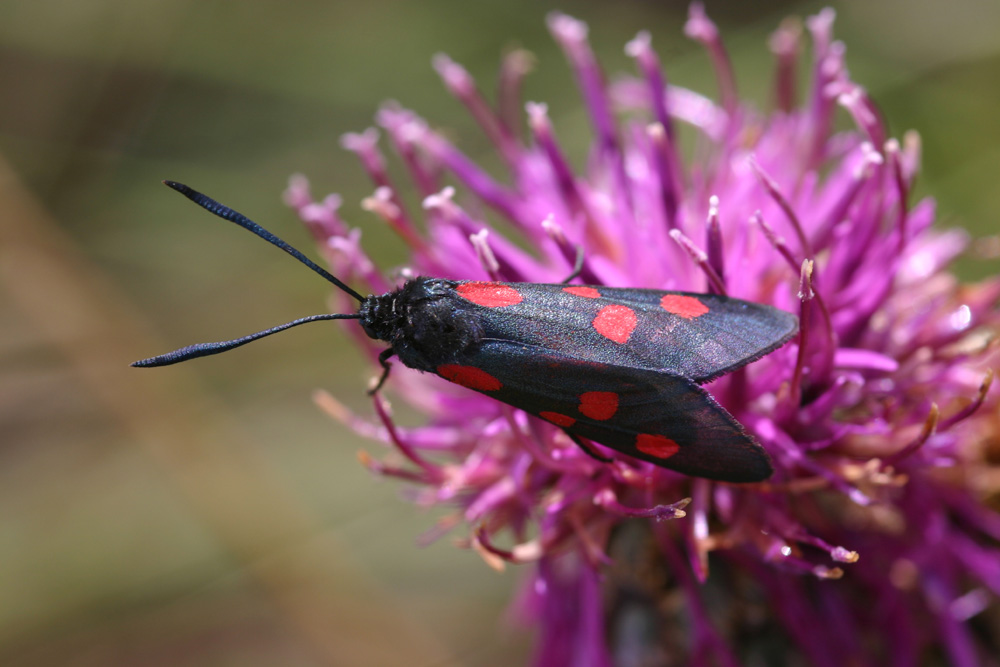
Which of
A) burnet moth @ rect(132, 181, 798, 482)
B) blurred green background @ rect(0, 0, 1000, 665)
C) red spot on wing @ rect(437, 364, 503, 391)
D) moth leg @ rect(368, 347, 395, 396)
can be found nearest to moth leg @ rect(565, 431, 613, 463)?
burnet moth @ rect(132, 181, 798, 482)

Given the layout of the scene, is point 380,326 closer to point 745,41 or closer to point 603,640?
point 603,640

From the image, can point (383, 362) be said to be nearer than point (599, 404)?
No

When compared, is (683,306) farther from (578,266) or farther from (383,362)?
(383,362)

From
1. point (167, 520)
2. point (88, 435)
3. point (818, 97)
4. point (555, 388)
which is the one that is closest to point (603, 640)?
point (555, 388)

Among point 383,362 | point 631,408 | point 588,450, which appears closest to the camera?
point 631,408

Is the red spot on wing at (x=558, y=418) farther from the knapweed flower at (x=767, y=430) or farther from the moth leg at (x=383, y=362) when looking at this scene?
the moth leg at (x=383, y=362)

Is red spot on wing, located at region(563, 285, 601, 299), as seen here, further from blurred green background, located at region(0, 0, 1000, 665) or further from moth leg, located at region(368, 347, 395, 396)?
blurred green background, located at region(0, 0, 1000, 665)

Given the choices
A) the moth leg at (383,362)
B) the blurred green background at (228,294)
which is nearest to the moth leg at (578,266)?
the moth leg at (383,362)

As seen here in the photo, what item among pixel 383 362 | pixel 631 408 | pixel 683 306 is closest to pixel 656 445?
pixel 631 408
